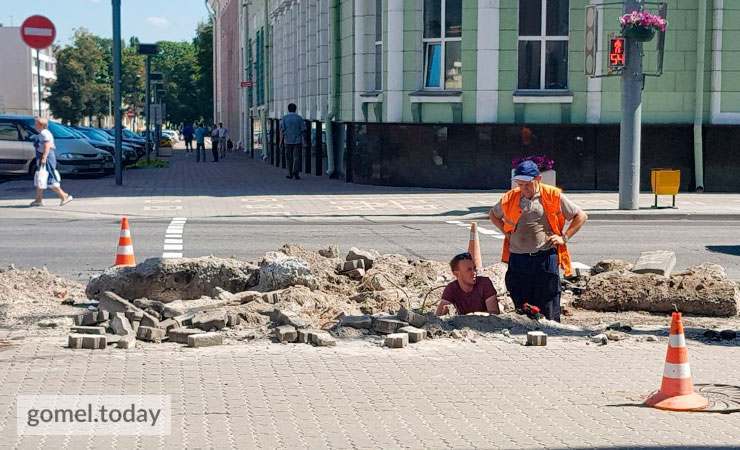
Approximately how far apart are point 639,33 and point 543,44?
622 centimetres

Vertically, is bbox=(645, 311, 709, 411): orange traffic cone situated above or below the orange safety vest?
below

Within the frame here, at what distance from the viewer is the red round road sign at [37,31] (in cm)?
1909

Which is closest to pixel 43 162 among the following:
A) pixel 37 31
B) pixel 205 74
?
pixel 37 31

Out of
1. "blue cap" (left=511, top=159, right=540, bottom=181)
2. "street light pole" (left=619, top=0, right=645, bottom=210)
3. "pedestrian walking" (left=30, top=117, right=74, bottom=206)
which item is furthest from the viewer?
"pedestrian walking" (left=30, top=117, right=74, bottom=206)

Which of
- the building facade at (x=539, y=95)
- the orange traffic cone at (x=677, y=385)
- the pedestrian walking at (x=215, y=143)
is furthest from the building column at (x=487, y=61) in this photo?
the pedestrian walking at (x=215, y=143)

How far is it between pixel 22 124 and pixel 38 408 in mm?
28209

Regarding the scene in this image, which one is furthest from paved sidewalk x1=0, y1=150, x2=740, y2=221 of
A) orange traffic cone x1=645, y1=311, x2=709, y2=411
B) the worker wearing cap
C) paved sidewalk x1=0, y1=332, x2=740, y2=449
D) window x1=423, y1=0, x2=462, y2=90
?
orange traffic cone x1=645, y1=311, x2=709, y2=411

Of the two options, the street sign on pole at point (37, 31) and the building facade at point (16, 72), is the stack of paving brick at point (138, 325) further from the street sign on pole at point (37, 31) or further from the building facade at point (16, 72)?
the building facade at point (16, 72)

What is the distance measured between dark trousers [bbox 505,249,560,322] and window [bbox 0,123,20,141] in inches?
1020

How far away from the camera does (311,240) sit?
1830 centimetres

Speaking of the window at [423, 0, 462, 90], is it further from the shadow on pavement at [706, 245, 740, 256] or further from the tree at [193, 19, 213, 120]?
the tree at [193, 19, 213, 120]

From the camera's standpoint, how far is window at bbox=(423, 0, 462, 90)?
94.8 ft

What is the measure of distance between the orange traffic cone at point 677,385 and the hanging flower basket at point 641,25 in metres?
15.7

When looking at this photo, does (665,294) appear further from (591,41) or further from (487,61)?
(487,61)
